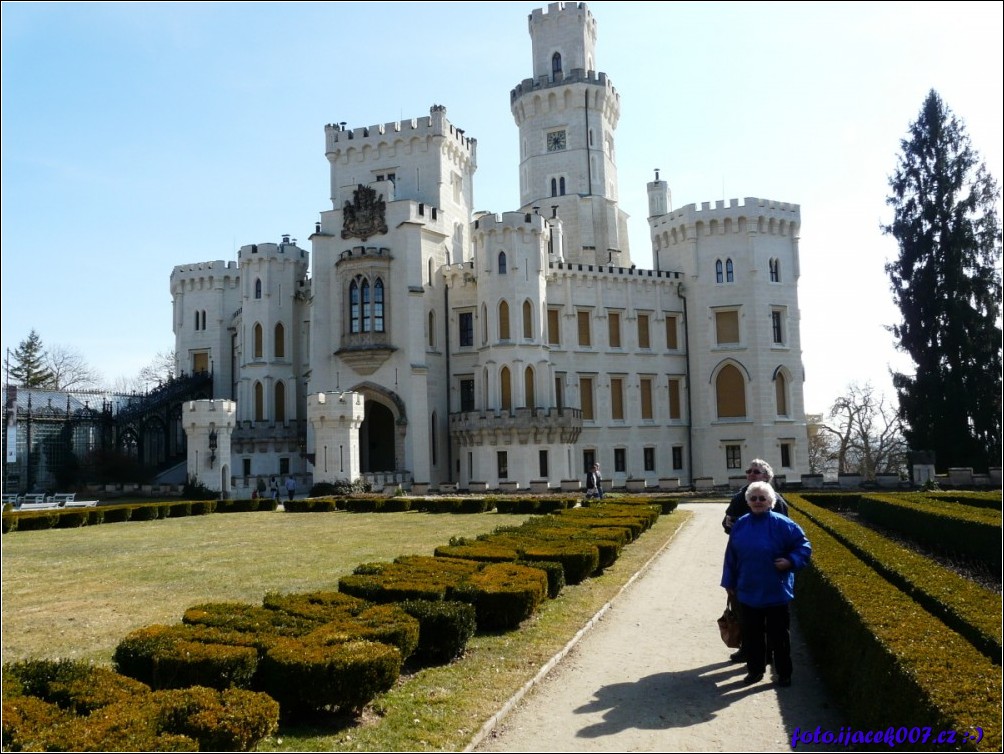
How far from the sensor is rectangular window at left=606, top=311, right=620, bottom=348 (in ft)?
169

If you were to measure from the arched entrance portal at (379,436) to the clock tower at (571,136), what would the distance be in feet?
56.2

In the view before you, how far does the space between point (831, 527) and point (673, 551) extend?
4045 millimetres

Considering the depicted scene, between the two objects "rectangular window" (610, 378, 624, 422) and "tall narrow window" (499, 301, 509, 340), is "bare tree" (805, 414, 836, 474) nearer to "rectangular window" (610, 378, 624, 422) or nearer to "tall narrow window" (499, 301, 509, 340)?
"rectangular window" (610, 378, 624, 422)

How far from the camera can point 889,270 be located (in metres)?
45.4

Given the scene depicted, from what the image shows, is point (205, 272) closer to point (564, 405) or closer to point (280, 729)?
point (564, 405)

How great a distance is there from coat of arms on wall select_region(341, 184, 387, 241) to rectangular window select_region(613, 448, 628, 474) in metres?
19.2

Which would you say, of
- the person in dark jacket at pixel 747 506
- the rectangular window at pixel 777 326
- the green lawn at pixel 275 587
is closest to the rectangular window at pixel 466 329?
the rectangular window at pixel 777 326

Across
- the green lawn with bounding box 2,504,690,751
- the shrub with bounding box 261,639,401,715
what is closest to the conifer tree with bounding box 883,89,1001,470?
the green lawn with bounding box 2,504,690,751

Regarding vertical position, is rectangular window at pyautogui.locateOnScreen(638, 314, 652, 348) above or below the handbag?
above

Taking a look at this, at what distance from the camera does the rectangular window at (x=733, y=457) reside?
49.9 metres

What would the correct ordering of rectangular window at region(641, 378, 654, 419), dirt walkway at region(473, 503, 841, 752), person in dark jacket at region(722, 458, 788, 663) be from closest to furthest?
dirt walkway at region(473, 503, 841, 752) < person in dark jacket at region(722, 458, 788, 663) < rectangular window at region(641, 378, 654, 419)

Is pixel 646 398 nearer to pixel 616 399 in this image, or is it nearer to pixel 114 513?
pixel 616 399

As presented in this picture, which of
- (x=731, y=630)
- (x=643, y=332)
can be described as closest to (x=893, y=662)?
(x=731, y=630)

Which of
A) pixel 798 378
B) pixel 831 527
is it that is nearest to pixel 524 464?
pixel 798 378
